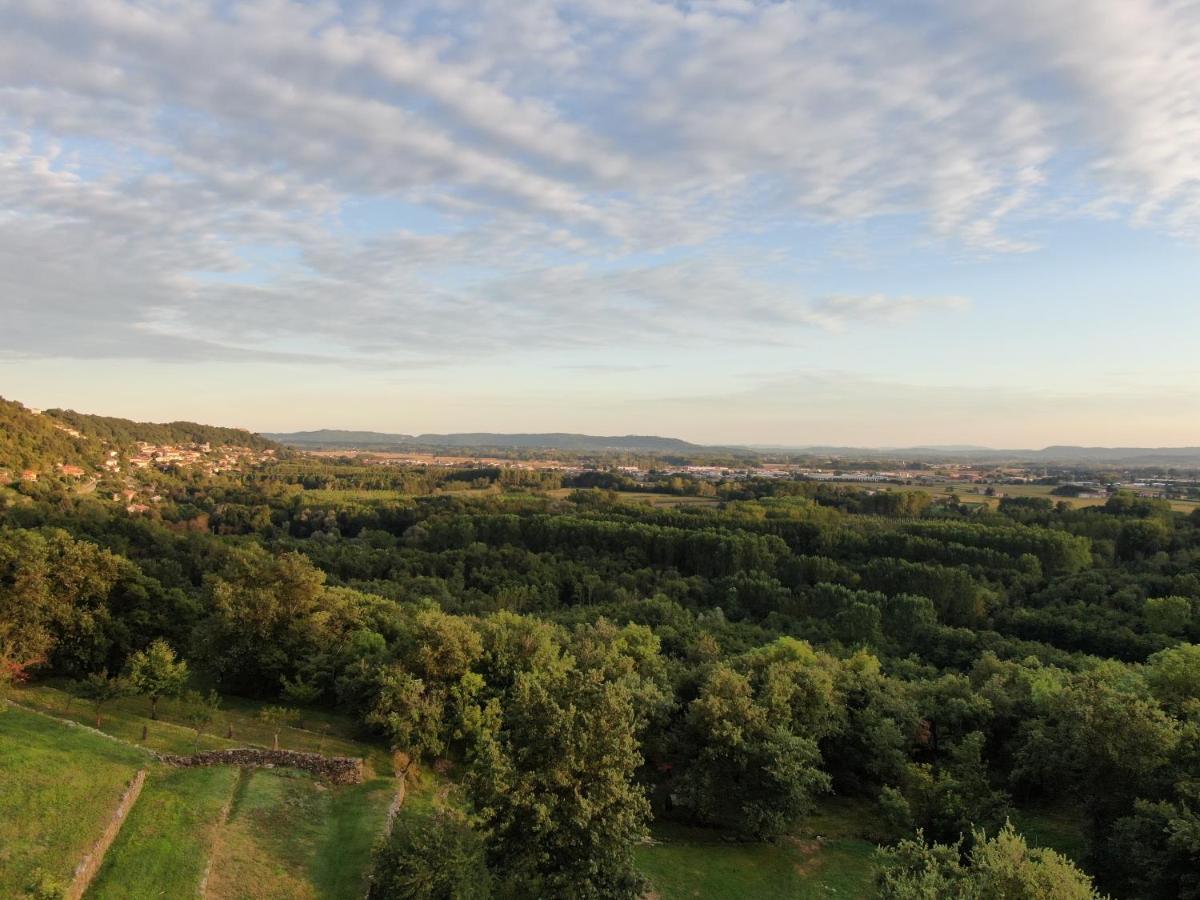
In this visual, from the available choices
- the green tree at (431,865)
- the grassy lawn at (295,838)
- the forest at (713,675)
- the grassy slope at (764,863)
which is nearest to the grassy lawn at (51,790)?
the grassy lawn at (295,838)

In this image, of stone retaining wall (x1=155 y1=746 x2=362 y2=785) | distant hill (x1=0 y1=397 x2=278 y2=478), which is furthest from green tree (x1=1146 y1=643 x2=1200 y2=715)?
distant hill (x1=0 y1=397 x2=278 y2=478)

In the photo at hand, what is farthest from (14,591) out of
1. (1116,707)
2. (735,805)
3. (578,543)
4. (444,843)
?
(578,543)

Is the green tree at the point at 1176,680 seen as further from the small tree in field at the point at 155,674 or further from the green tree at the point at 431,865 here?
the small tree in field at the point at 155,674

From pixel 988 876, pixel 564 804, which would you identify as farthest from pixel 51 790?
pixel 988 876

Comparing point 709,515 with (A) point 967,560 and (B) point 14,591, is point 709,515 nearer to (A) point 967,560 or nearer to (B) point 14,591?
(A) point 967,560

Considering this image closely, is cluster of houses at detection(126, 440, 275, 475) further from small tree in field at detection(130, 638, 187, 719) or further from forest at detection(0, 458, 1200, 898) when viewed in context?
small tree in field at detection(130, 638, 187, 719)

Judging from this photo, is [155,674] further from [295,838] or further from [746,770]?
[746,770]

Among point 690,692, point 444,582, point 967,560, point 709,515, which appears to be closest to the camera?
point 690,692
